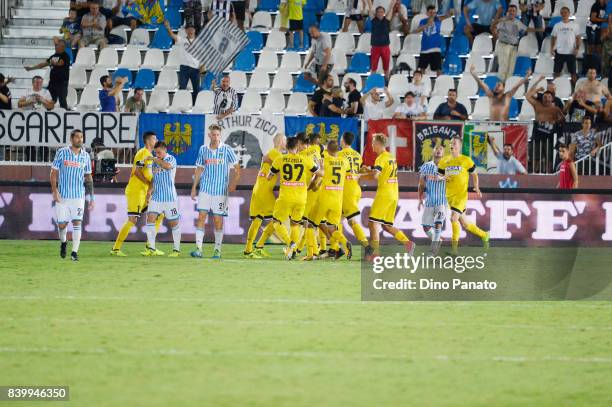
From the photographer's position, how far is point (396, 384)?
28.1 ft

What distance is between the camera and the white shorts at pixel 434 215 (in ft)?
65.6

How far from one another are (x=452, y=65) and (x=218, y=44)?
6.02 m

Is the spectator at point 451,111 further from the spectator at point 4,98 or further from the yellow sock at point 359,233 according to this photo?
the spectator at point 4,98

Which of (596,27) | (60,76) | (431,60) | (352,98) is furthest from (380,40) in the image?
(60,76)

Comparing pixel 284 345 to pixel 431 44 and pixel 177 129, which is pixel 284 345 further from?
pixel 431 44

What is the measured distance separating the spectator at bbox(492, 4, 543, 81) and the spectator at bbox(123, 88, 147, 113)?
8489 millimetres

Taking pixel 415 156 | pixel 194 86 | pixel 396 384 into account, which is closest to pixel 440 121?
pixel 415 156

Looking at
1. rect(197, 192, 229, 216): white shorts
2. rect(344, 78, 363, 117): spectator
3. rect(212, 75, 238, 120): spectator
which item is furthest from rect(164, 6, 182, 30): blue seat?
rect(197, 192, 229, 216): white shorts

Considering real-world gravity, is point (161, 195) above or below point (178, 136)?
below

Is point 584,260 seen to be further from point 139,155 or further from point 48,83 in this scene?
point 48,83

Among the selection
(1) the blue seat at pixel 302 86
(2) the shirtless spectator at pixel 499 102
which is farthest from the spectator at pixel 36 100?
(2) the shirtless spectator at pixel 499 102

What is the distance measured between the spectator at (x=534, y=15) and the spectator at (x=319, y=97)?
6.14 meters

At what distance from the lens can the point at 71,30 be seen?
28719mm

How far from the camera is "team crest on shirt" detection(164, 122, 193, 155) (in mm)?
24094
